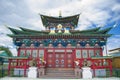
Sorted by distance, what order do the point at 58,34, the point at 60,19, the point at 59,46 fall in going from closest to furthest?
the point at 58,34 → the point at 59,46 → the point at 60,19

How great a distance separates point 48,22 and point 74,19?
5.08m

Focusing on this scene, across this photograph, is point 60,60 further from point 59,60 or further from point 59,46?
point 59,46

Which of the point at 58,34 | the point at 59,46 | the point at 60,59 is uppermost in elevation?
the point at 58,34

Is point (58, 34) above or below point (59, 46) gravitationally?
above

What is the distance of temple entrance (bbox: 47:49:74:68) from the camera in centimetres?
2180

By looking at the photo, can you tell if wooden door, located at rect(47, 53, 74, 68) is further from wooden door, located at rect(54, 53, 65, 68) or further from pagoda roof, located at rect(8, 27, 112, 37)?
pagoda roof, located at rect(8, 27, 112, 37)

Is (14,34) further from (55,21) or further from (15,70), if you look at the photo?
(55,21)

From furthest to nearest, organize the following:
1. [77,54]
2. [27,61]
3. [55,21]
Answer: [55,21] < [77,54] < [27,61]

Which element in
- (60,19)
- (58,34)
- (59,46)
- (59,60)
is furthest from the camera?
(60,19)

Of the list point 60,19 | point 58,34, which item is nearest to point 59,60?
point 58,34

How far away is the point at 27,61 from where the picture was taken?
19188 mm

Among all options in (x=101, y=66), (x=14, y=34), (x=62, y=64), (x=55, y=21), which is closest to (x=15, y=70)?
(x=14, y=34)

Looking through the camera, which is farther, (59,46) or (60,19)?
(60,19)

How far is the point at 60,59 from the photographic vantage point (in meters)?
22.1
